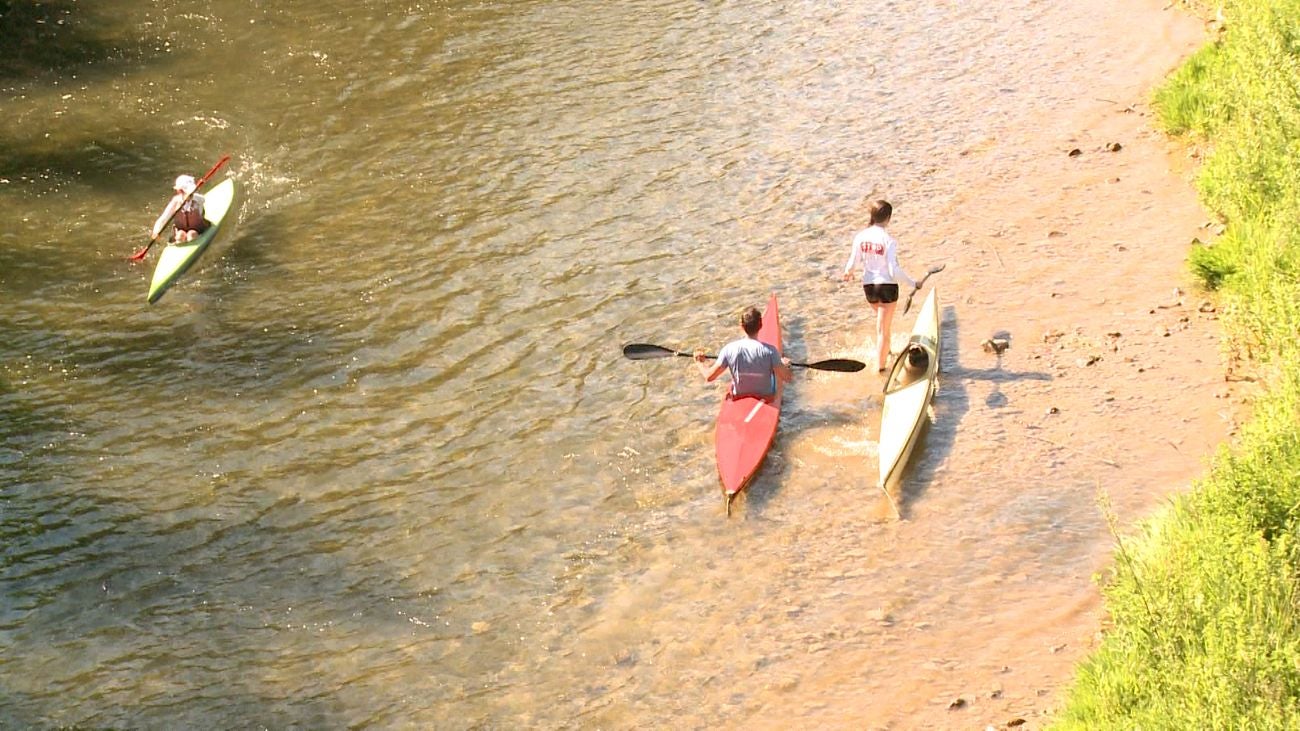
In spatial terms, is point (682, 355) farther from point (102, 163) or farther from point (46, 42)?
point (46, 42)

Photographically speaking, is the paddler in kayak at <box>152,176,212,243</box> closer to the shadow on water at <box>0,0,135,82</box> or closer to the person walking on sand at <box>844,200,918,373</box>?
the shadow on water at <box>0,0,135,82</box>

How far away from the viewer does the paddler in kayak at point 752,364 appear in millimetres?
11320

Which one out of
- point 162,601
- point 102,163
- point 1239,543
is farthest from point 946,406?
point 102,163

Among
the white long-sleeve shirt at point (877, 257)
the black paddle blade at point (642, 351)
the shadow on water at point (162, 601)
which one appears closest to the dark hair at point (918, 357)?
the white long-sleeve shirt at point (877, 257)

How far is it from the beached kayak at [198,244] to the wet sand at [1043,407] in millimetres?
8270

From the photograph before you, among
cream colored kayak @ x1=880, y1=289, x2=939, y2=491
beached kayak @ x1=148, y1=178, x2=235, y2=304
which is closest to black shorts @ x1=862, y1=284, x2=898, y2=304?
cream colored kayak @ x1=880, y1=289, x2=939, y2=491

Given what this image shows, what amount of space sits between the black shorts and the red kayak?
123 cm

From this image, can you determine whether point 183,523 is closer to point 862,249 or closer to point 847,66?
point 862,249

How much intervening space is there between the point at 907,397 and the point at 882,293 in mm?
1174

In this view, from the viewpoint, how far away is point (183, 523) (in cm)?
1066

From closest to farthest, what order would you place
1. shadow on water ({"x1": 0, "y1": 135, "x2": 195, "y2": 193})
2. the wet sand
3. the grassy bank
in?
the grassy bank
the wet sand
shadow on water ({"x1": 0, "y1": 135, "x2": 195, "y2": 193})

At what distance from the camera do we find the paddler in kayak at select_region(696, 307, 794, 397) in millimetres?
11320

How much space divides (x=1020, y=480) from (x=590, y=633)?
152 inches

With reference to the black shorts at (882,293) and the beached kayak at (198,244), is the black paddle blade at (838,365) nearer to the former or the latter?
the black shorts at (882,293)
